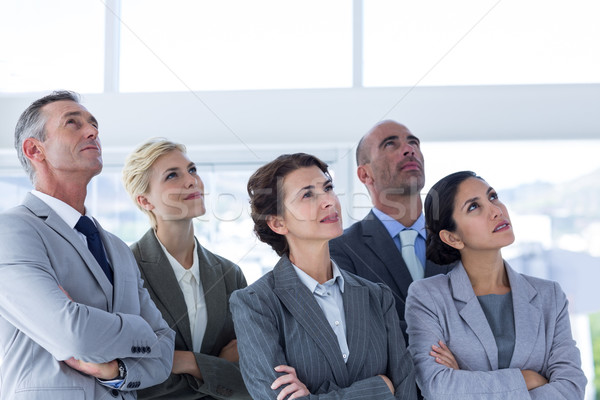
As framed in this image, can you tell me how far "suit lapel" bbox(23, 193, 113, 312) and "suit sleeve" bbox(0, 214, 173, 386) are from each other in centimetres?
8

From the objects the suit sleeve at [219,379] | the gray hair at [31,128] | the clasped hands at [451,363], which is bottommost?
the suit sleeve at [219,379]

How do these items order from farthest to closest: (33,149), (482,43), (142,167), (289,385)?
(482,43)
(142,167)
(33,149)
(289,385)

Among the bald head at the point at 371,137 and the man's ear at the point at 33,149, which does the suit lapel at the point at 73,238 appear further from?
the bald head at the point at 371,137

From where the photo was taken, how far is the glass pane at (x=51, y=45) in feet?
14.2

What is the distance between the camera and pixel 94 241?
2072 mm

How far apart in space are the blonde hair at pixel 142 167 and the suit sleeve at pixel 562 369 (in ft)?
5.50

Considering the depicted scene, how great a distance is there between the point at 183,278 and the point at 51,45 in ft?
8.52

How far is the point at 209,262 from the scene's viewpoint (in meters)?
2.68

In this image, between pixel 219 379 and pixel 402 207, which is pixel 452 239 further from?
pixel 219 379

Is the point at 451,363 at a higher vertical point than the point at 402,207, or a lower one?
lower


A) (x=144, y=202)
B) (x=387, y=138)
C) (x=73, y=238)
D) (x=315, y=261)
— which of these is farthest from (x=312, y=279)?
(x=387, y=138)

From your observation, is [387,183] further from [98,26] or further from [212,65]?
[98,26]

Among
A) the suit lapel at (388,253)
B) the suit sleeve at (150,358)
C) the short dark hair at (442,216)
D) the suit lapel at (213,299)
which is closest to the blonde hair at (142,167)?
the suit lapel at (213,299)

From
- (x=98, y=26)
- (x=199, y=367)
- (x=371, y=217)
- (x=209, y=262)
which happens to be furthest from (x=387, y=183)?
(x=98, y=26)
